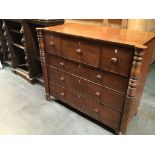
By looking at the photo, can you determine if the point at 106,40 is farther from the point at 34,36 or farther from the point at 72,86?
the point at 34,36

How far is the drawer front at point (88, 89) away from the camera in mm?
1558

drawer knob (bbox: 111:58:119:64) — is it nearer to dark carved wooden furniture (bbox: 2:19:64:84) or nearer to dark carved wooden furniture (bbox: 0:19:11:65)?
dark carved wooden furniture (bbox: 2:19:64:84)

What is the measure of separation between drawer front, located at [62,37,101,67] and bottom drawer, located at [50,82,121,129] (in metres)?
0.44

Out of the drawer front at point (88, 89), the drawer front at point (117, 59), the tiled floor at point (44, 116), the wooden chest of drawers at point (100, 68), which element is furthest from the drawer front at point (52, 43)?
the tiled floor at point (44, 116)

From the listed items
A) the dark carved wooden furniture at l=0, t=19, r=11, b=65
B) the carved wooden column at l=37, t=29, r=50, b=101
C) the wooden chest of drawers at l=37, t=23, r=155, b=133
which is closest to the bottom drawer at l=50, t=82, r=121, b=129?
the wooden chest of drawers at l=37, t=23, r=155, b=133

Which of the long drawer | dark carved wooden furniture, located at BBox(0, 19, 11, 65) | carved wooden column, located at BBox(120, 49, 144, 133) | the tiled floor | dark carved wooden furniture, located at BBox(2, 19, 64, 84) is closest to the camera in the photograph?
carved wooden column, located at BBox(120, 49, 144, 133)

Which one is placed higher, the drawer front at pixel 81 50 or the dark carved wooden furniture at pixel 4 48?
the drawer front at pixel 81 50

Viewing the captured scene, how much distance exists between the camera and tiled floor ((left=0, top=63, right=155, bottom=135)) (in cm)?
181

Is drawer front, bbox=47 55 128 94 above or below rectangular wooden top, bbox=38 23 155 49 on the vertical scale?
below

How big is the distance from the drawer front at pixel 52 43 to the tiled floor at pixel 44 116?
75cm

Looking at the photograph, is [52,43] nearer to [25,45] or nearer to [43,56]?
[43,56]

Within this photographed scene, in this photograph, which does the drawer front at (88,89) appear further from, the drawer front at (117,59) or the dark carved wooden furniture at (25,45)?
the dark carved wooden furniture at (25,45)

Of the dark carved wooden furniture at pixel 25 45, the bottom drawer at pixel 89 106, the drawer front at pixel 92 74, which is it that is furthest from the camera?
the dark carved wooden furniture at pixel 25 45

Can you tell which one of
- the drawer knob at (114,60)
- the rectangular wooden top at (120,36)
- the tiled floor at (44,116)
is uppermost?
the rectangular wooden top at (120,36)
